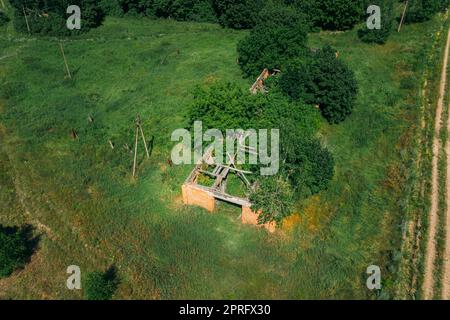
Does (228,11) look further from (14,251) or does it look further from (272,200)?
(14,251)

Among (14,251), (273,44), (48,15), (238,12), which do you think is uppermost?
(48,15)

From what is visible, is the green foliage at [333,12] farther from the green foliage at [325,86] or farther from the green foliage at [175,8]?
the green foliage at [325,86]

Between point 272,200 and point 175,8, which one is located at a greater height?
point 175,8

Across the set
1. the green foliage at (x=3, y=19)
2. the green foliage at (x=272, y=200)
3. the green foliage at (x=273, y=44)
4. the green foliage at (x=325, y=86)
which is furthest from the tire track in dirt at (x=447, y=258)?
the green foliage at (x=3, y=19)

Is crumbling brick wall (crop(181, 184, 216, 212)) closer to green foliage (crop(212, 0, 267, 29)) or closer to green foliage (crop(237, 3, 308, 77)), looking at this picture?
green foliage (crop(237, 3, 308, 77))

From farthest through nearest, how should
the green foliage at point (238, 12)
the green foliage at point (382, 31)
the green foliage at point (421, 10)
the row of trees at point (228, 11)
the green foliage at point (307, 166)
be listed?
the green foliage at point (238, 12) → the green foliage at point (421, 10) → the row of trees at point (228, 11) → the green foliage at point (382, 31) → the green foliage at point (307, 166)

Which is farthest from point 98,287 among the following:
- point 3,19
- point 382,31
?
point 3,19
